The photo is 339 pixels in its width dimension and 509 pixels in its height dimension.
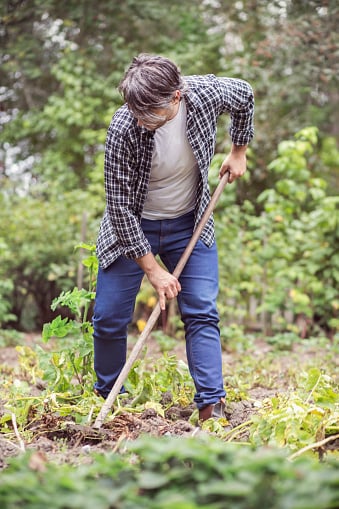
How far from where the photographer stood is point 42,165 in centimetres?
919

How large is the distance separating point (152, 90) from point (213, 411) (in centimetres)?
136

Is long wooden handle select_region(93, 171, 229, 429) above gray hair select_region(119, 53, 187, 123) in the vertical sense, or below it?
below

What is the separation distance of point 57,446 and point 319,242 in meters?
4.34

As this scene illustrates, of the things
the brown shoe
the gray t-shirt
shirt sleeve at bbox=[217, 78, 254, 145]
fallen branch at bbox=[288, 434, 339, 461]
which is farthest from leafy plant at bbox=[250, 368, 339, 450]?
shirt sleeve at bbox=[217, 78, 254, 145]

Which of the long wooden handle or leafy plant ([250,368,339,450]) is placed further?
the long wooden handle

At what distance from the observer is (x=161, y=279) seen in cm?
286

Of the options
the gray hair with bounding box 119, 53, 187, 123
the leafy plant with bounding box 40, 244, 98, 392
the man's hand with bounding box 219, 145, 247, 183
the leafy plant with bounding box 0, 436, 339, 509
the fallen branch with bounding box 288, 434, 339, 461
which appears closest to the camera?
the leafy plant with bounding box 0, 436, 339, 509

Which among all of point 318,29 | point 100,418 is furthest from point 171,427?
point 318,29

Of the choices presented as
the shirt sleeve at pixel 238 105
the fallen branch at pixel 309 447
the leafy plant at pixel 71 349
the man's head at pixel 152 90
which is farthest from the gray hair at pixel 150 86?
the fallen branch at pixel 309 447

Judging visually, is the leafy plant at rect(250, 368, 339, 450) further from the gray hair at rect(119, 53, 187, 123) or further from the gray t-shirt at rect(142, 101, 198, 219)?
the gray hair at rect(119, 53, 187, 123)

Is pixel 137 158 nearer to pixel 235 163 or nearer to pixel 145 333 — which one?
pixel 235 163

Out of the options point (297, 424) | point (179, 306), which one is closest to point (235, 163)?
point (179, 306)

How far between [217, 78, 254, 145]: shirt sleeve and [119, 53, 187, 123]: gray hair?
0.43m

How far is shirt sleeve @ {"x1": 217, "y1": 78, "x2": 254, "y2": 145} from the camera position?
3070 mm
